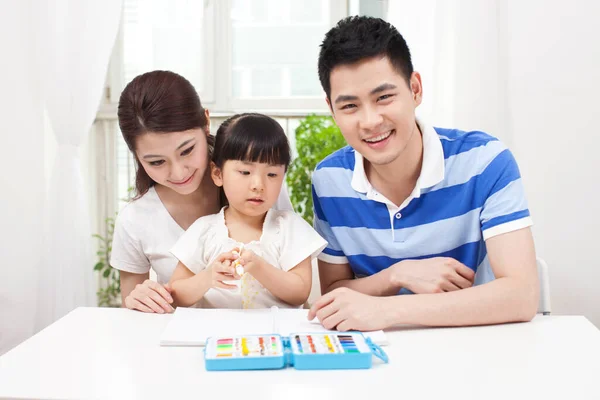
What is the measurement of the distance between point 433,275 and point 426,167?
26 cm

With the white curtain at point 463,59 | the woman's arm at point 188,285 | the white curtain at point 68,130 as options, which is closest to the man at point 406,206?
the woman's arm at point 188,285

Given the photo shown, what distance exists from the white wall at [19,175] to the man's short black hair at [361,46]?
4.85ft

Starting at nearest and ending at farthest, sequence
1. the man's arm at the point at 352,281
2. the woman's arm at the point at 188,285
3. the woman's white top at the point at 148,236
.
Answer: the woman's arm at the point at 188,285
the man's arm at the point at 352,281
the woman's white top at the point at 148,236

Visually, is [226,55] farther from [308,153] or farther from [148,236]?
[148,236]

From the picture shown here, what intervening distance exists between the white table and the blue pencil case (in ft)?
0.05

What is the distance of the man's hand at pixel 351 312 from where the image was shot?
1167 mm

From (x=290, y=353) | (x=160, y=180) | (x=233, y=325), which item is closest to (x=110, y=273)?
(x=160, y=180)

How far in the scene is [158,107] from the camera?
149cm

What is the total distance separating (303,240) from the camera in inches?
57.9

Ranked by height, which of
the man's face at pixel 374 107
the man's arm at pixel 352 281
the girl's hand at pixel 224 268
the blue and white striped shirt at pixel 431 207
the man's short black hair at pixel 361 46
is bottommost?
the man's arm at pixel 352 281

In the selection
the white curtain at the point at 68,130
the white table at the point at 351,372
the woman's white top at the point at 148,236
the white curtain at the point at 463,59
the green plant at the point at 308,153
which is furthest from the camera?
the green plant at the point at 308,153

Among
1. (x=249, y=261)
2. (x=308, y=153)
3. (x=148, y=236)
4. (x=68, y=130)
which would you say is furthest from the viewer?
(x=308, y=153)

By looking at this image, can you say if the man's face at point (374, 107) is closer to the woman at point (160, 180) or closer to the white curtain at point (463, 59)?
the woman at point (160, 180)

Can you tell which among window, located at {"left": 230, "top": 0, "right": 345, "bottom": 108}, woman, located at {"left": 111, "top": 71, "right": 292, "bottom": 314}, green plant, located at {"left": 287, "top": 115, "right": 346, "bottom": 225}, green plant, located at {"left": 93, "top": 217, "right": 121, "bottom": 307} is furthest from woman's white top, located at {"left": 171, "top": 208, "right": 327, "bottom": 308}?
window, located at {"left": 230, "top": 0, "right": 345, "bottom": 108}
